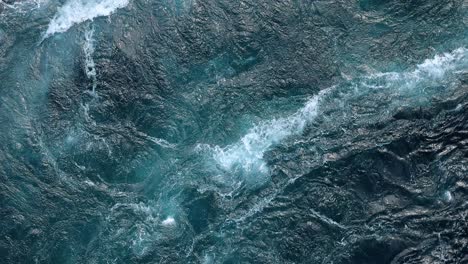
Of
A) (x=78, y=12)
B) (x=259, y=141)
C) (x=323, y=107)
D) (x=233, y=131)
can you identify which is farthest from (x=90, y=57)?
(x=323, y=107)

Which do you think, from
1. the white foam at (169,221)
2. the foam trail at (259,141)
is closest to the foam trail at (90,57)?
the foam trail at (259,141)

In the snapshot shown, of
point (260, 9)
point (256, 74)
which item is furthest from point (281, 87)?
point (260, 9)

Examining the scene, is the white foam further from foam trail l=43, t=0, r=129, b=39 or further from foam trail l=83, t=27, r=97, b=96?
foam trail l=43, t=0, r=129, b=39

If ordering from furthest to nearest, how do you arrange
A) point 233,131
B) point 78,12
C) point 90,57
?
point 78,12 → point 90,57 → point 233,131

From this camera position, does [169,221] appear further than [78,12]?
No

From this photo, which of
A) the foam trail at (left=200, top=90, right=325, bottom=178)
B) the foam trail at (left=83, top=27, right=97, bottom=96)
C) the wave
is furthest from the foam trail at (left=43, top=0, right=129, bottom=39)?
the foam trail at (left=200, top=90, right=325, bottom=178)

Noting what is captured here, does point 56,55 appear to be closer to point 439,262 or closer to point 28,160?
point 28,160

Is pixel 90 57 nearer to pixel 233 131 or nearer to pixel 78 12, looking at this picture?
pixel 78 12
